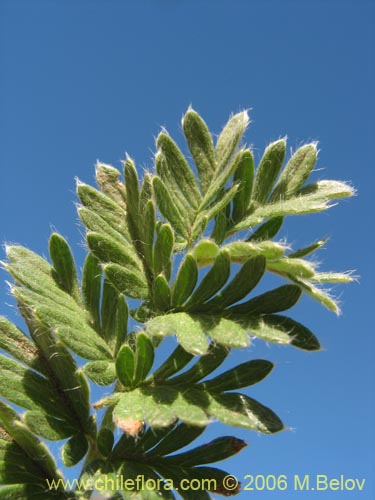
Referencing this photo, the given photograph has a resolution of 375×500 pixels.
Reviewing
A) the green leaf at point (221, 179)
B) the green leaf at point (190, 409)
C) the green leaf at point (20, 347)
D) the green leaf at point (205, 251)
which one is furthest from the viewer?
the green leaf at point (221, 179)

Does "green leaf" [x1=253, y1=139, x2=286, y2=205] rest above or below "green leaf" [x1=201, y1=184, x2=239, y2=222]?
above

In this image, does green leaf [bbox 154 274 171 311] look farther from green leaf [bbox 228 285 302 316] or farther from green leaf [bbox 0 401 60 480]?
green leaf [bbox 0 401 60 480]

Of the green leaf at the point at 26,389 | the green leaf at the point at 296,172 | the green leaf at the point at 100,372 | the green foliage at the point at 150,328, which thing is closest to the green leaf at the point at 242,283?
the green foliage at the point at 150,328

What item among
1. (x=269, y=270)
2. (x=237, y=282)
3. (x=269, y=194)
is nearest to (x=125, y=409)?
(x=237, y=282)

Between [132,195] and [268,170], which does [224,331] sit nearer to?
[132,195]

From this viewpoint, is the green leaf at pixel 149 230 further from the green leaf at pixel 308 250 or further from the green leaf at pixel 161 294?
the green leaf at pixel 308 250

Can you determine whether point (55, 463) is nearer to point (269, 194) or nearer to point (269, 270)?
point (269, 270)

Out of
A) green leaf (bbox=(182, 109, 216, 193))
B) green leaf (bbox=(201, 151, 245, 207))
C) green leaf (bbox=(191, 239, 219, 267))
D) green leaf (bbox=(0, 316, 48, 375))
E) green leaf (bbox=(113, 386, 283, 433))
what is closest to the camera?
green leaf (bbox=(113, 386, 283, 433))

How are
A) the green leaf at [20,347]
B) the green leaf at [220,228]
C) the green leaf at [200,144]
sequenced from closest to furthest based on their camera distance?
the green leaf at [20,347]
the green leaf at [220,228]
the green leaf at [200,144]

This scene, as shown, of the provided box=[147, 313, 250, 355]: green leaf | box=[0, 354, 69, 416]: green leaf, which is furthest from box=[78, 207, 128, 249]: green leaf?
Result: box=[0, 354, 69, 416]: green leaf
